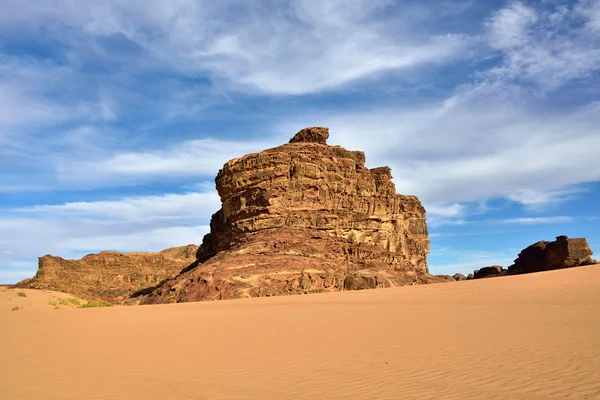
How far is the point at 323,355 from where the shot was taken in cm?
837

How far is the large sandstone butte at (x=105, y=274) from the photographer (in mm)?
45000

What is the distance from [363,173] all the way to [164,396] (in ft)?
142

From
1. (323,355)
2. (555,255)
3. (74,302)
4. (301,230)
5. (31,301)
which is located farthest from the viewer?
(555,255)

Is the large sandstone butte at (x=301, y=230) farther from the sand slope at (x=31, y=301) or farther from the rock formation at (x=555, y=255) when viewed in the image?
the rock formation at (x=555, y=255)

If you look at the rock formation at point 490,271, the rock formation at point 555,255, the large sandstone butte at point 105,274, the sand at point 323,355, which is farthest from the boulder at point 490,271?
the sand at point 323,355

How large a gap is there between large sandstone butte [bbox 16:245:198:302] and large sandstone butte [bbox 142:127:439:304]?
10.9 m

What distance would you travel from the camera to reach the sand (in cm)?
589

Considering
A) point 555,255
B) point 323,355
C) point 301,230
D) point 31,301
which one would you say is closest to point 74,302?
point 31,301

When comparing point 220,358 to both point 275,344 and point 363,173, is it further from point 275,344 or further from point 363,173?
point 363,173

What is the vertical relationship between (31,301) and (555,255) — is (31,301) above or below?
below

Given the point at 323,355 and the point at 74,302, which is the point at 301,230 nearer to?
the point at 74,302

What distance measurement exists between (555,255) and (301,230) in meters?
30.4

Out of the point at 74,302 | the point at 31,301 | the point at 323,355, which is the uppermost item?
the point at 31,301

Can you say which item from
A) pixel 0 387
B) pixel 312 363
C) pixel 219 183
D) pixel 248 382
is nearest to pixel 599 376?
pixel 312 363
